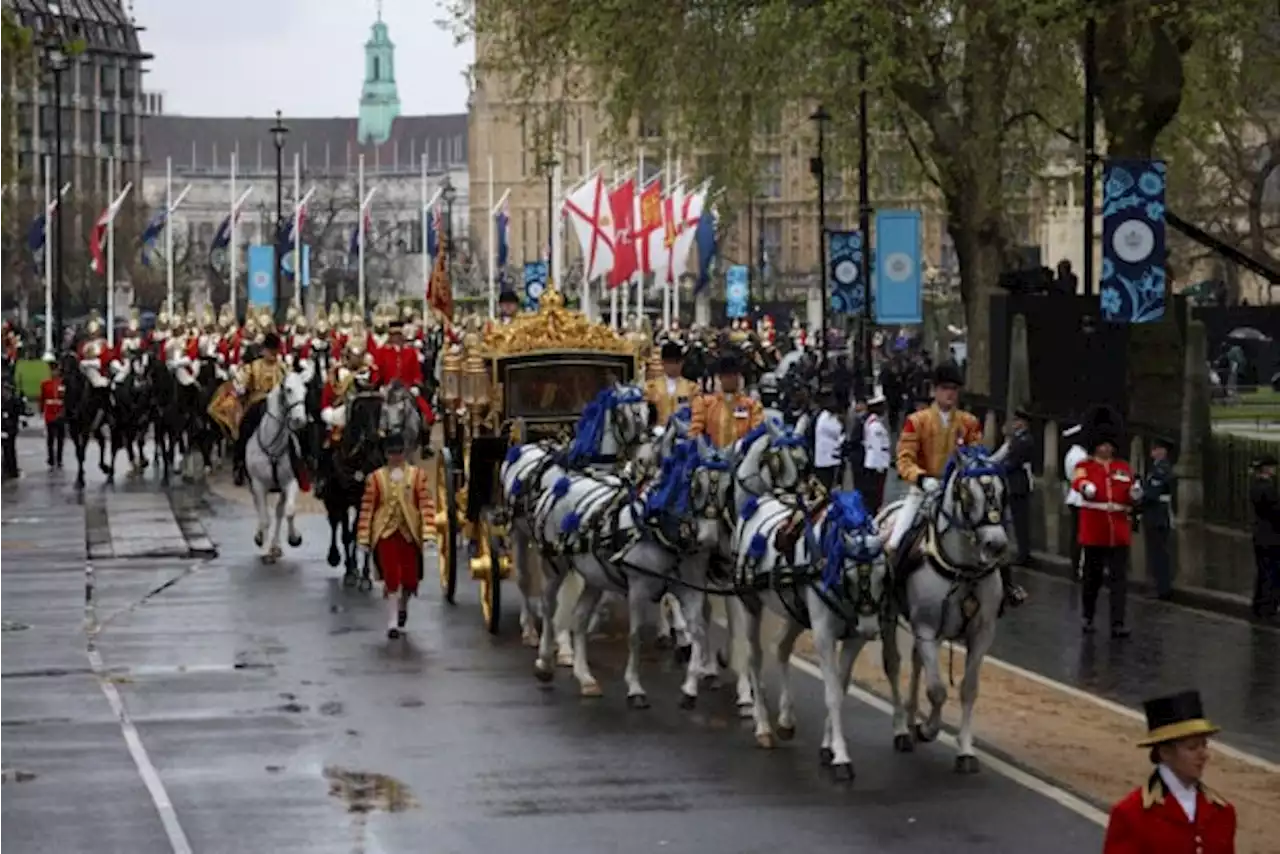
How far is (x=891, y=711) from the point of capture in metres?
18.0

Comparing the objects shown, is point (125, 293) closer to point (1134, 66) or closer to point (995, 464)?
point (1134, 66)

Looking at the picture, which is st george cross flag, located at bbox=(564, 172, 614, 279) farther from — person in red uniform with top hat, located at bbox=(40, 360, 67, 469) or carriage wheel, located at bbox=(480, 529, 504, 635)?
carriage wheel, located at bbox=(480, 529, 504, 635)

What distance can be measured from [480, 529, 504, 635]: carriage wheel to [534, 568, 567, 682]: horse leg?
2057 mm

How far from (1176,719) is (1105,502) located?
46.5ft

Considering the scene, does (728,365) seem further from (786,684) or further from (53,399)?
(53,399)

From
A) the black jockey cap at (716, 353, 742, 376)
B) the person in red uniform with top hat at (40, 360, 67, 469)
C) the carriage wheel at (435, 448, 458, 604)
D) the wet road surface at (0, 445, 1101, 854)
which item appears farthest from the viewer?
the person in red uniform with top hat at (40, 360, 67, 469)

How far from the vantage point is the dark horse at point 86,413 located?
140 feet

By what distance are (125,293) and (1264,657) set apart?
101383 millimetres

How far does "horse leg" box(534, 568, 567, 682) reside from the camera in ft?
63.8

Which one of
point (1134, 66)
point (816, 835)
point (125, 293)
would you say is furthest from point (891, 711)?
point (125, 293)

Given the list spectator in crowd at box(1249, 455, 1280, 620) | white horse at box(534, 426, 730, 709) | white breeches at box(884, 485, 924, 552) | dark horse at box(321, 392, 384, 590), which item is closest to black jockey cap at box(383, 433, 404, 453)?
dark horse at box(321, 392, 384, 590)

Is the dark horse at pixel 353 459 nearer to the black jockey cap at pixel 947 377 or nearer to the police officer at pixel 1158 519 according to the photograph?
the police officer at pixel 1158 519

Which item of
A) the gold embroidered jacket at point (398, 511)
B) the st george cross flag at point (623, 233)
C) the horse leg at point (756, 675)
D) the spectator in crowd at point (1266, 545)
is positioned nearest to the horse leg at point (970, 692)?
the horse leg at point (756, 675)

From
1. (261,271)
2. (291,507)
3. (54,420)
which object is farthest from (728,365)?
(261,271)
